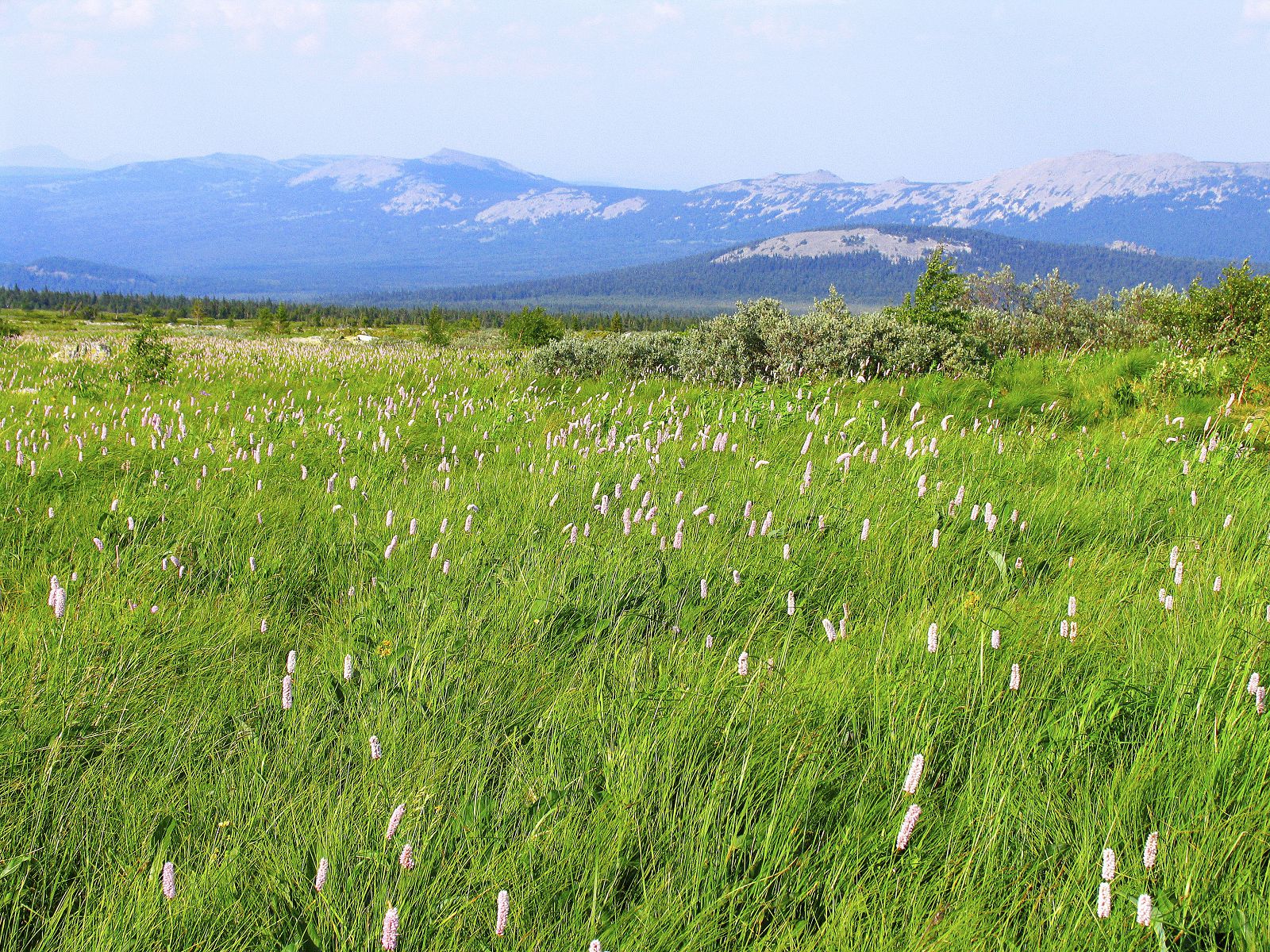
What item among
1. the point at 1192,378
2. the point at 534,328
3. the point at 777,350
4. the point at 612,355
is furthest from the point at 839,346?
the point at 534,328

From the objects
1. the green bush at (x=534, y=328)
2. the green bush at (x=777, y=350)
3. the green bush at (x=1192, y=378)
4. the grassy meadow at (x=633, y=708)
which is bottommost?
the grassy meadow at (x=633, y=708)

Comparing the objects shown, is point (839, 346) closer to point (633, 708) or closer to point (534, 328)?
point (633, 708)

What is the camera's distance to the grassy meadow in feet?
6.57

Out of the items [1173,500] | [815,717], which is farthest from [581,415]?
[815,717]

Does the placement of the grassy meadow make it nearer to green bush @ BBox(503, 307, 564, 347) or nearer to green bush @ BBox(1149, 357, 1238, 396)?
green bush @ BBox(1149, 357, 1238, 396)

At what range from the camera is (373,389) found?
10383 millimetres

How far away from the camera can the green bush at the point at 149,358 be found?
10922 millimetres

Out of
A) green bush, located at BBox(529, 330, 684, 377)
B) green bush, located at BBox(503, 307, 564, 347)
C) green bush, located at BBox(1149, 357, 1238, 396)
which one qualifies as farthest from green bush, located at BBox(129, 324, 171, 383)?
green bush, located at BBox(503, 307, 564, 347)

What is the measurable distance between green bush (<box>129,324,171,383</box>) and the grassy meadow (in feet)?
19.0

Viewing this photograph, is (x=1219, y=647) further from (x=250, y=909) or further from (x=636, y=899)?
(x=250, y=909)

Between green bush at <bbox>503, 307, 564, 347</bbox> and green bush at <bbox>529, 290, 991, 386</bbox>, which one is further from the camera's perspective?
green bush at <bbox>503, 307, 564, 347</bbox>

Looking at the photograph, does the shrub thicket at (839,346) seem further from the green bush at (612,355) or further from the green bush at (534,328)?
the green bush at (534,328)

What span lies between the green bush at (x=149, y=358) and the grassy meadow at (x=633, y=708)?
5.80m

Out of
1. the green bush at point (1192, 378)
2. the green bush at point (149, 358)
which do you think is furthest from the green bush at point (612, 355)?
the green bush at point (1192, 378)
